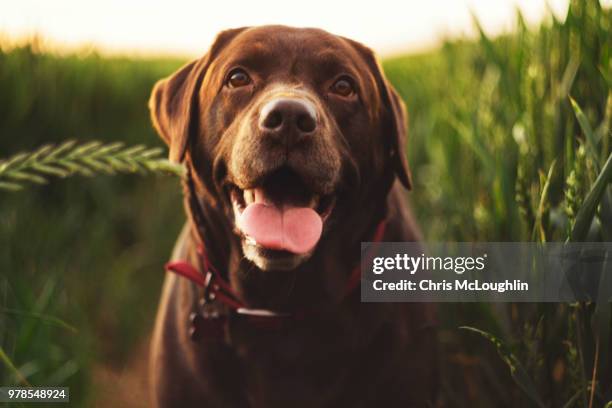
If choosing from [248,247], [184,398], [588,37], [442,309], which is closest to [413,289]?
[442,309]

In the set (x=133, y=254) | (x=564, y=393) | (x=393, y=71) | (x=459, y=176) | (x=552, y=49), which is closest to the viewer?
(x=564, y=393)

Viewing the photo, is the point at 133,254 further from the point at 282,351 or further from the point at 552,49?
the point at 552,49

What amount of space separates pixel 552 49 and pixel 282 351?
1.26 metres

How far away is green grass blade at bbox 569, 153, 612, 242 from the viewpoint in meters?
1.30

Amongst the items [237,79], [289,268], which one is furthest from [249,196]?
[237,79]

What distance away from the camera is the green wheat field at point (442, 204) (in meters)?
1.56

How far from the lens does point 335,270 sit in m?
1.91

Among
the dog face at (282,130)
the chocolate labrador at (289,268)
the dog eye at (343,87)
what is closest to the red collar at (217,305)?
the chocolate labrador at (289,268)

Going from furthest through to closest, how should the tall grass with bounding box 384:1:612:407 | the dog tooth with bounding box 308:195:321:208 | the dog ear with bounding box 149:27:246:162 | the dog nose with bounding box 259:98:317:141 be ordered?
the dog ear with bounding box 149:27:246:162, the dog tooth with bounding box 308:195:321:208, the dog nose with bounding box 259:98:317:141, the tall grass with bounding box 384:1:612:407

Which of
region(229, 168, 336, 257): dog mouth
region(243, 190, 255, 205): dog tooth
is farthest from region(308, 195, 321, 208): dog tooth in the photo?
region(243, 190, 255, 205): dog tooth

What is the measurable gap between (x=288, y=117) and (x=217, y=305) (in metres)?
0.64

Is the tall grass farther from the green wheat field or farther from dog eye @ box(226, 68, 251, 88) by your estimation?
dog eye @ box(226, 68, 251, 88)

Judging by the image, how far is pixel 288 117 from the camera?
1.57 metres

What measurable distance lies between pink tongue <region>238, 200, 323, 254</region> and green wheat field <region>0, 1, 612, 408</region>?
1.59 ft
